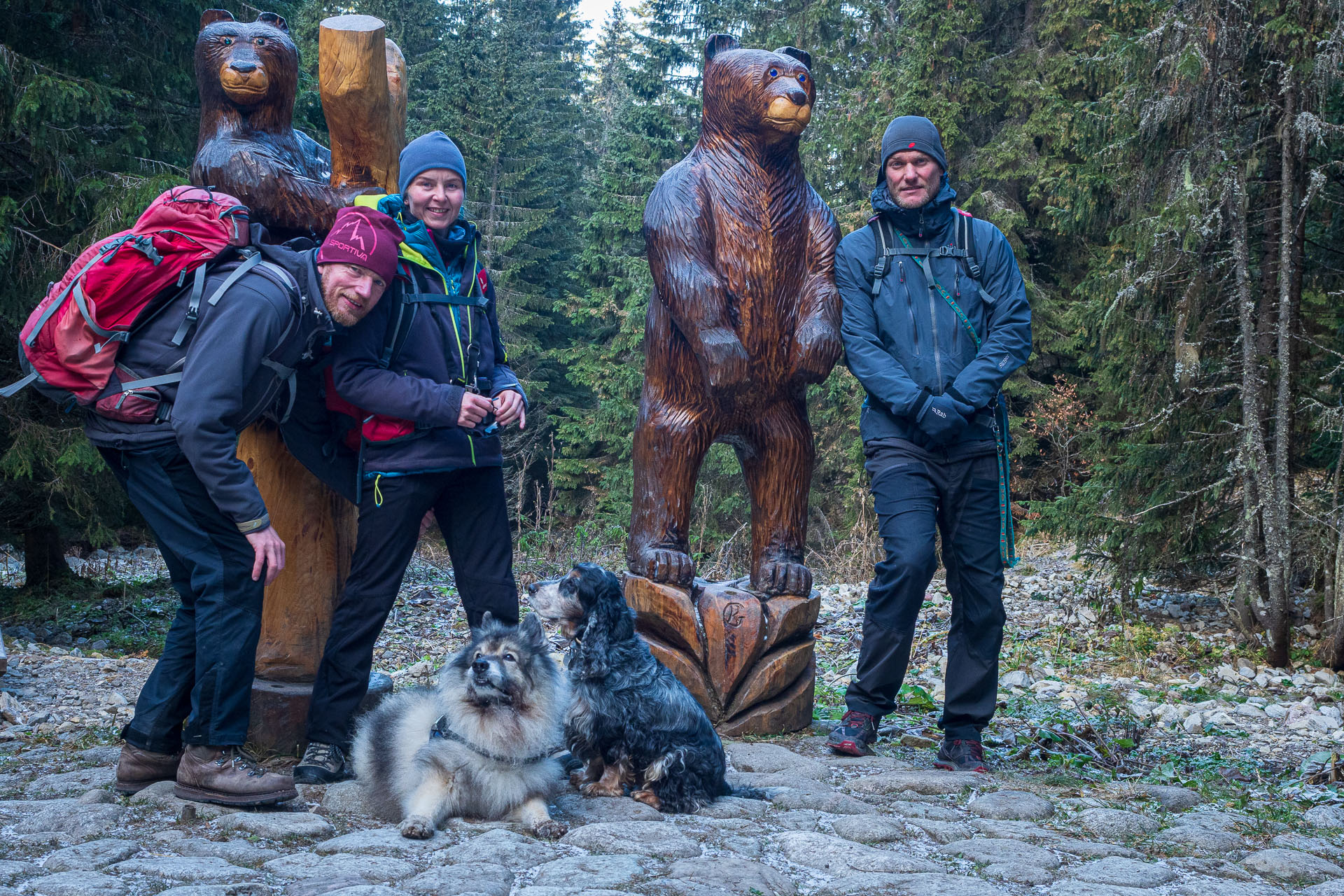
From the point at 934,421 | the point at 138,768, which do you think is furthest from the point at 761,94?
the point at 138,768

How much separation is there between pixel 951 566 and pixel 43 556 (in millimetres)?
8946

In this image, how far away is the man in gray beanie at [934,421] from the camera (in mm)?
4133

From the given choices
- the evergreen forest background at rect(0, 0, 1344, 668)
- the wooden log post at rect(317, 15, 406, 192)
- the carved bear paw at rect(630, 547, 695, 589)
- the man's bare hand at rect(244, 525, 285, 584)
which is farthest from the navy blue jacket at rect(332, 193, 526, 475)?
the evergreen forest background at rect(0, 0, 1344, 668)

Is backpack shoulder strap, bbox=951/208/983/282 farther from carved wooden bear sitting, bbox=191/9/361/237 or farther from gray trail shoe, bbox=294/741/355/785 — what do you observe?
gray trail shoe, bbox=294/741/355/785

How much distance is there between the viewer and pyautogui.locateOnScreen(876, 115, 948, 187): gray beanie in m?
4.26

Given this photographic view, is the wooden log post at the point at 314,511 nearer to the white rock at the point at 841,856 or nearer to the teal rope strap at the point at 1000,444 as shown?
the white rock at the point at 841,856

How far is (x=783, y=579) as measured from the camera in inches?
182

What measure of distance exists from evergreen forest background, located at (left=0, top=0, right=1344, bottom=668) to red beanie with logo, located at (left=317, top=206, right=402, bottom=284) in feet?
16.5

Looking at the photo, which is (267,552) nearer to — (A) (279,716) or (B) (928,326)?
(A) (279,716)

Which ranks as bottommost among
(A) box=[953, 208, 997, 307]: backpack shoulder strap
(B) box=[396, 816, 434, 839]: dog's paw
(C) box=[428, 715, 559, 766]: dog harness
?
(B) box=[396, 816, 434, 839]: dog's paw

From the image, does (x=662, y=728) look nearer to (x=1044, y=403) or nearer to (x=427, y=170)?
(x=427, y=170)

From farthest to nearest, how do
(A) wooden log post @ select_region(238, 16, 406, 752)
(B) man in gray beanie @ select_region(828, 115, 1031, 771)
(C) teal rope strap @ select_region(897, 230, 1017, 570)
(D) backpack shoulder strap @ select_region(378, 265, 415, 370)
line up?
(C) teal rope strap @ select_region(897, 230, 1017, 570) → (B) man in gray beanie @ select_region(828, 115, 1031, 771) → (A) wooden log post @ select_region(238, 16, 406, 752) → (D) backpack shoulder strap @ select_region(378, 265, 415, 370)

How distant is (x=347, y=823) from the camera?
10.6 ft

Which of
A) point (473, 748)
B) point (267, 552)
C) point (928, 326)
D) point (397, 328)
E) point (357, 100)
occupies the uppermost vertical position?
point (357, 100)
